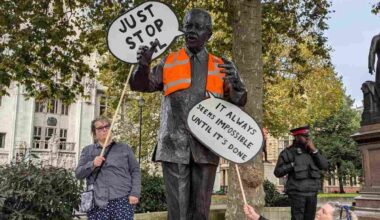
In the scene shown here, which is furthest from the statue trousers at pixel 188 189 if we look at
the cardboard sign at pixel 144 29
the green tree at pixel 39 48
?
the green tree at pixel 39 48

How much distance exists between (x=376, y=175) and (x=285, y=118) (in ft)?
57.8

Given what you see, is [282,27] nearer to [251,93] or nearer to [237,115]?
[251,93]

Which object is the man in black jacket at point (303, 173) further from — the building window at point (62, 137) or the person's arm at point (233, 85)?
the building window at point (62, 137)

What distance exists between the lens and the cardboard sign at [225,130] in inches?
120

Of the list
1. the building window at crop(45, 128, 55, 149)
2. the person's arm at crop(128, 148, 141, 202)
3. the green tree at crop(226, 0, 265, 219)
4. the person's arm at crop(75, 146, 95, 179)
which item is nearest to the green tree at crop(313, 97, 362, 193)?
the building window at crop(45, 128, 55, 149)

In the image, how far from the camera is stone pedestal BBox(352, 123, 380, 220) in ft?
27.1

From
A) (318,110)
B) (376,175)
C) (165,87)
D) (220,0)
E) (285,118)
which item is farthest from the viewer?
(318,110)

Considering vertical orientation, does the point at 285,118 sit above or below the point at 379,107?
A: above

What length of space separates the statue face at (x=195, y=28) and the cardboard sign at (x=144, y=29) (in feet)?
0.99

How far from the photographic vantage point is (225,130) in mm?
3119

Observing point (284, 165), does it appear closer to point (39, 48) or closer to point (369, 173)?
point (369, 173)

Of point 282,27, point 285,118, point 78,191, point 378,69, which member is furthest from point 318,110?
point 78,191

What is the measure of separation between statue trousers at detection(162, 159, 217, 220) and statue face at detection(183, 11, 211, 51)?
0.85m

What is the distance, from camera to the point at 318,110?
28.5 meters
